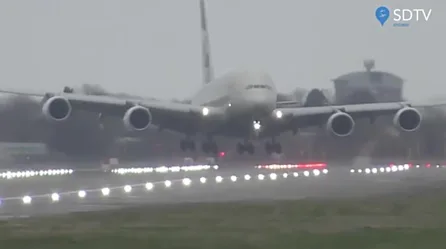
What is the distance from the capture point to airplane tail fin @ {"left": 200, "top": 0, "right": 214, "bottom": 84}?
285 ft

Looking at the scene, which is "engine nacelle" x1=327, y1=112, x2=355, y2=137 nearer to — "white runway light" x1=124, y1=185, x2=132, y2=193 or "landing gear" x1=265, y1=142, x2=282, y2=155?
"landing gear" x1=265, y1=142, x2=282, y2=155

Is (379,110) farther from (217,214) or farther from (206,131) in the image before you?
(217,214)

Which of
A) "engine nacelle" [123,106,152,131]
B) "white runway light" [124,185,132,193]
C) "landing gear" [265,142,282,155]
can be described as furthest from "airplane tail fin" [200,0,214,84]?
"white runway light" [124,185,132,193]

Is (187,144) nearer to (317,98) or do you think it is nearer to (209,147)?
(209,147)

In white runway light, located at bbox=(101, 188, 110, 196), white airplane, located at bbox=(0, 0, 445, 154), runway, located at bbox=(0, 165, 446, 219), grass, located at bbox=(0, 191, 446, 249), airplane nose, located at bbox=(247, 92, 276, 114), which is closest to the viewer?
grass, located at bbox=(0, 191, 446, 249)

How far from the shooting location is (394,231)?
69.7 feet

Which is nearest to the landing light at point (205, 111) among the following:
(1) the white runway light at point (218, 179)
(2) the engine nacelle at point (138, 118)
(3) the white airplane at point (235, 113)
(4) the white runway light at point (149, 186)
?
(3) the white airplane at point (235, 113)

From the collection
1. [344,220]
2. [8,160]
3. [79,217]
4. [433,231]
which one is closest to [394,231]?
[433,231]

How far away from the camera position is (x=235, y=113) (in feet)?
200

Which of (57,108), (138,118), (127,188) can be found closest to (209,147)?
(138,118)

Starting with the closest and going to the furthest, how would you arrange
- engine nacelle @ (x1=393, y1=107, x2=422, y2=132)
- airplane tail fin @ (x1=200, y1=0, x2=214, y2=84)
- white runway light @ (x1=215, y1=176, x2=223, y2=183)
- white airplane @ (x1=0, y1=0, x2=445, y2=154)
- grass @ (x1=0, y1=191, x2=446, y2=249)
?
grass @ (x1=0, y1=191, x2=446, y2=249), white runway light @ (x1=215, y1=176, x2=223, y2=183), white airplane @ (x1=0, y1=0, x2=445, y2=154), engine nacelle @ (x1=393, y1=107, x2=422, y2=132), airplane tail fin @ (x1=200, y1=0, x2=214, y2=84)

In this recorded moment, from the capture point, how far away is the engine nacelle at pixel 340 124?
64.7 m

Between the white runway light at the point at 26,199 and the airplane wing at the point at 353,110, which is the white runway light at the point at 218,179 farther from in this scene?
the white runway light at the point at 26,199

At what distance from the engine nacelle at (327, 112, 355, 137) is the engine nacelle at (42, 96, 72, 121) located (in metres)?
15.5
